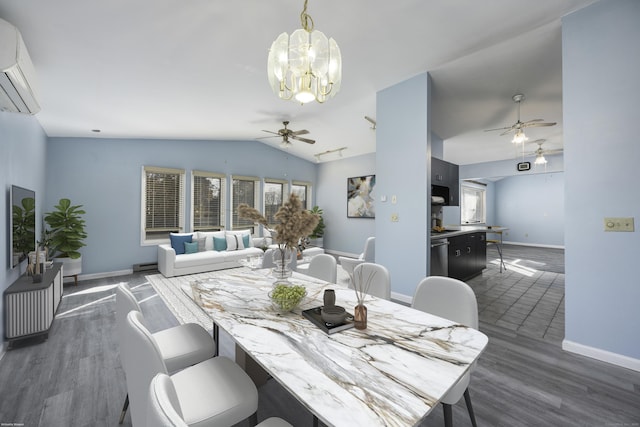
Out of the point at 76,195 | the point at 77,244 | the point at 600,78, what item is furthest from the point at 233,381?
the point at 76,195

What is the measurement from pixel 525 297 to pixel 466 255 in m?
1.02

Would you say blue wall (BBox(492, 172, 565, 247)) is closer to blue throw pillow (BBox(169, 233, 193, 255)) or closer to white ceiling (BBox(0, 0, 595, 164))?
white ceiling (BBox(0, 0, 595, 164))

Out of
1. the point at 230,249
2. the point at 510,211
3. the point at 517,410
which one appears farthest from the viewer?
the point at 510,211

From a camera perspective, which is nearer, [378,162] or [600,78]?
[600,78]

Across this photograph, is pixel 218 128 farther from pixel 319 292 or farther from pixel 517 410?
pixel 517 410

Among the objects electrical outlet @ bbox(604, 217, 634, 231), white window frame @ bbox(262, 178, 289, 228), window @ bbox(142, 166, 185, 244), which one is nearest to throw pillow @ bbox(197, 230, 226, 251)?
window @ bbox(142, 166, 185, 244)

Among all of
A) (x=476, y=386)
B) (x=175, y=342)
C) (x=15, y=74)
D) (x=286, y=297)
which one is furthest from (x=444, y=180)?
(x=15, y=74)

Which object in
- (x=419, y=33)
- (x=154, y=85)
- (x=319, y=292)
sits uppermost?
(x=419, y=33)

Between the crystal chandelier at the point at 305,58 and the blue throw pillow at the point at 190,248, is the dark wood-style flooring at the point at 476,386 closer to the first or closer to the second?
the crystal chandelier at the point at 305,58

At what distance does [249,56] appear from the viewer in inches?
107

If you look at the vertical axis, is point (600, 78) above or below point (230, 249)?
above

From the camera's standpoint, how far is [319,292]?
1.78 m

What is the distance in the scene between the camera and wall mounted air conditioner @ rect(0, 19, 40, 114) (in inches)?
69.6

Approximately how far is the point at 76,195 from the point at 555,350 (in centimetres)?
716
